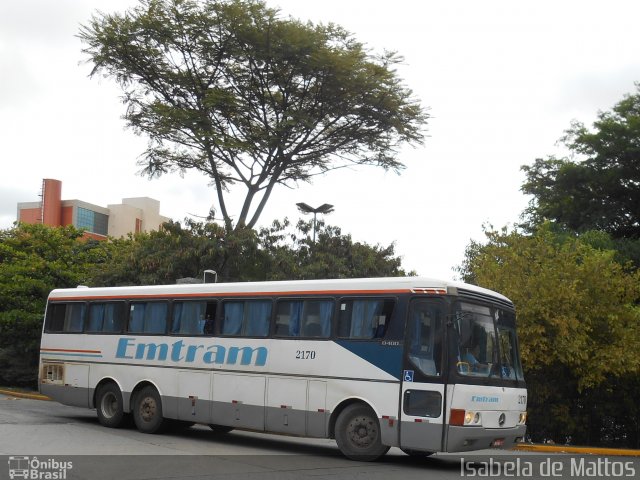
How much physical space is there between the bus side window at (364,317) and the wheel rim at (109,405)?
20.9 ft

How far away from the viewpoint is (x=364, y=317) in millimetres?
13992

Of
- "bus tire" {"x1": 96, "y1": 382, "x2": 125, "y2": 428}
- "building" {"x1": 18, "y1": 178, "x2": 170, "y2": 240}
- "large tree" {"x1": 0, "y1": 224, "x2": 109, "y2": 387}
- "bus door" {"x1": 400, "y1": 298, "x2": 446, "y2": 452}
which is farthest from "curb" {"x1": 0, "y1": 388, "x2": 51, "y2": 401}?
"building" {"x1": 18, "y1": 178, "x2": 170, "y2": 240}

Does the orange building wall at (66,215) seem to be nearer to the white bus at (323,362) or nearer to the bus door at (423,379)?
the white bus at (323,362)

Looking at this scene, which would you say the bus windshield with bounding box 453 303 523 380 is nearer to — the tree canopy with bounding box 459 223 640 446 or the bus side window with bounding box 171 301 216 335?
the tree canopy with bounding box 459 223 640 446

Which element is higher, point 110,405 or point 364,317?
point 364,317

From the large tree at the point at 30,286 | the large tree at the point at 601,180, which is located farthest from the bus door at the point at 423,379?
the large tree at the point at 601,180

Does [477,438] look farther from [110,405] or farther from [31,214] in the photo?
[31,214]

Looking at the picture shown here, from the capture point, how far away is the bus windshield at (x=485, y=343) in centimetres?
1316

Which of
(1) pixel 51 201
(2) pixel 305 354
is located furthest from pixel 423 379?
(1) pixel 51 201

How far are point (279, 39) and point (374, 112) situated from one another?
5218 millimetres

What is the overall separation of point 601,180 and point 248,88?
1869cm

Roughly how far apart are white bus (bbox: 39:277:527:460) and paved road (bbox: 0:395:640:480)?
0.50 m

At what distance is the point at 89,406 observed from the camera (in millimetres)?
18359

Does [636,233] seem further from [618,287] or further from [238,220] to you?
[618,287]
